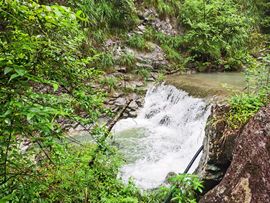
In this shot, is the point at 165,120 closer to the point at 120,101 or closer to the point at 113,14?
the point at 120,101

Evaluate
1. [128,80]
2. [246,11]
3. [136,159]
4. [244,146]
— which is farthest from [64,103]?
[246,11]

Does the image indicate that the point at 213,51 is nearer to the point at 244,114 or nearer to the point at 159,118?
the point at 159,118

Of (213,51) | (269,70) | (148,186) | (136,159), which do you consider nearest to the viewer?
(269,70)

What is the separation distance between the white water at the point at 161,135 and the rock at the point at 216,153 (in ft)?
5.62

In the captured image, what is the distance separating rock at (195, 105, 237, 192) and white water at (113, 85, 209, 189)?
1.71 meters

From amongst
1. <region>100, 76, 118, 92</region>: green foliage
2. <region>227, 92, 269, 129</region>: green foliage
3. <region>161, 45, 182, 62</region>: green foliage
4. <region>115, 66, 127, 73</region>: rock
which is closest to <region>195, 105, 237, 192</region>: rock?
<region>227, 92, 269, 129</region>: green foliage

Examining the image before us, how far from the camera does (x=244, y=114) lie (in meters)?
2.82

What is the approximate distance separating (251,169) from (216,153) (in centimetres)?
74

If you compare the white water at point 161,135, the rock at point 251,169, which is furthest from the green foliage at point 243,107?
the white water at point 161,135

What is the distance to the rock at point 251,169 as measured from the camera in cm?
212

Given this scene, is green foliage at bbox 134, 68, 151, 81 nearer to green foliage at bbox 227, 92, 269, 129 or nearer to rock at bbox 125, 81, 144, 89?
rock at bbox 125, 81, 144, 89

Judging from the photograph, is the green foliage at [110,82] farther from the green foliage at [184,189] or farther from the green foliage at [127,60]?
the green foliage at [184,189]

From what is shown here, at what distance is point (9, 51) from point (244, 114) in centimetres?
221

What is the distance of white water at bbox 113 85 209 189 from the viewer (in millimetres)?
5277
